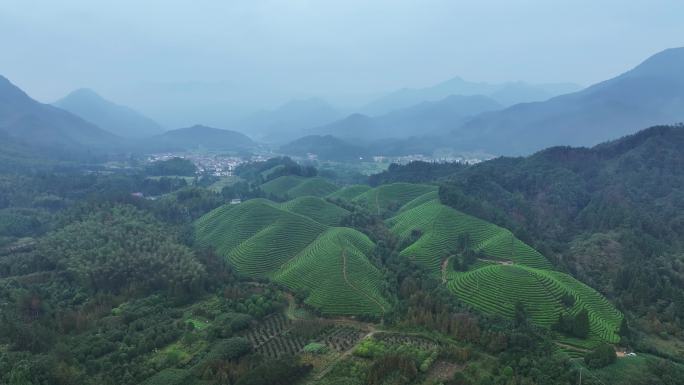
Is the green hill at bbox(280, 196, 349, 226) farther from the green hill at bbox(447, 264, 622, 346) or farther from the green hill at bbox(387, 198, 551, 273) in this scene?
the green hill at bbox(447, 264, 622, 346)

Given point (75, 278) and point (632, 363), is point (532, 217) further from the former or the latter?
point (75, 278)

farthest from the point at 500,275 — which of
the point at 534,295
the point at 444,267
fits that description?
the point at 444,267

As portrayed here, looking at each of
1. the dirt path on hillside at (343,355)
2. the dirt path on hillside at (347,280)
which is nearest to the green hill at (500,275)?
the dirt path on hillside at (347,280)

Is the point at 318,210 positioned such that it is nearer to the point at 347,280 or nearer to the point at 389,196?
the point at 389,196

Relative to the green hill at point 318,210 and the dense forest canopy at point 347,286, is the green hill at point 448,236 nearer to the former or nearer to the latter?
the dense forest canopy at point 347,286

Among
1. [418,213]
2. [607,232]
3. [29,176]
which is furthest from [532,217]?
[29,176]
